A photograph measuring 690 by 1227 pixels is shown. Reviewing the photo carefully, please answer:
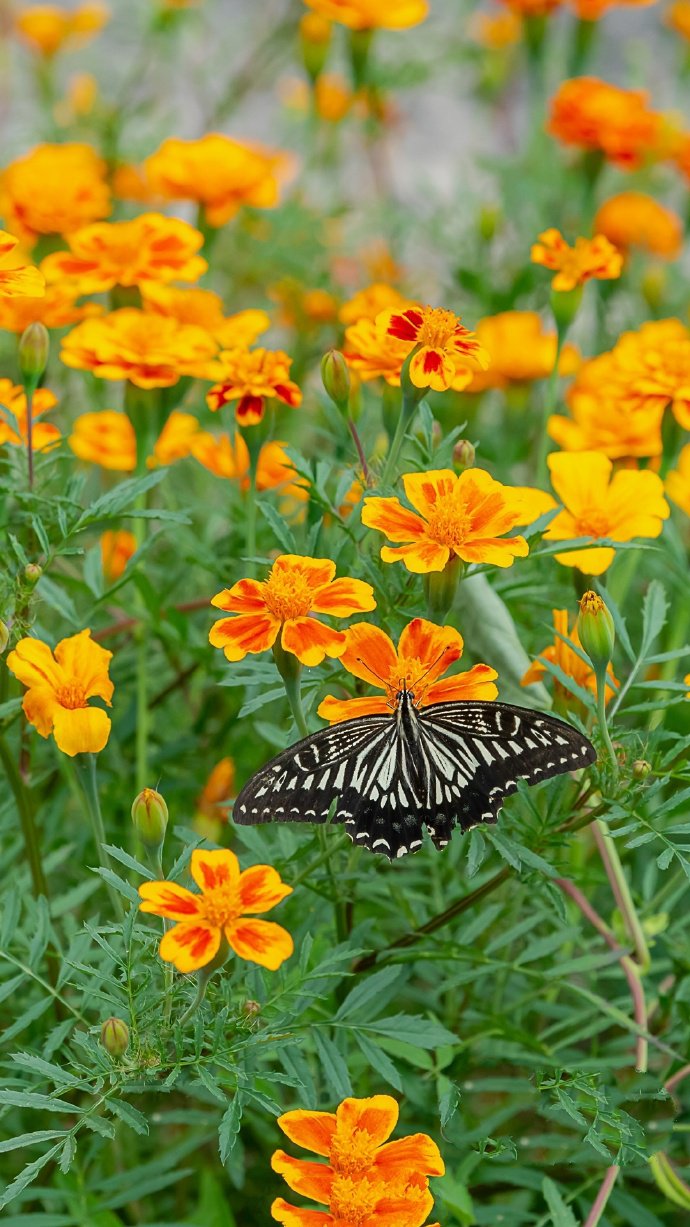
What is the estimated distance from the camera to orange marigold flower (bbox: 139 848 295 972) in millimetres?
644

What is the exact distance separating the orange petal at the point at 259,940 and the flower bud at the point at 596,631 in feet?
0.75

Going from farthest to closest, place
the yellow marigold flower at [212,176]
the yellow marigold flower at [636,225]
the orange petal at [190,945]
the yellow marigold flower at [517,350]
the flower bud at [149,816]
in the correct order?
the yellow marigold flower at [636,225] < the yellow marigold flower at [517,350] < the yellow marigold flower at [212,176] < the flower bud at [149,816] < the orange petal at [190,945]

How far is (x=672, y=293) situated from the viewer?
6.63 ft

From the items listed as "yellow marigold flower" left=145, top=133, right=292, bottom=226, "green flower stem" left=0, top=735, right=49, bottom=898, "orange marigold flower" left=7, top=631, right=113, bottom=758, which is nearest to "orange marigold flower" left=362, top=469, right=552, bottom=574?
"orange marigold flower" left=7, top=631, right=113, bottom=758

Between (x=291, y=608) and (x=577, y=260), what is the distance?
458 mm

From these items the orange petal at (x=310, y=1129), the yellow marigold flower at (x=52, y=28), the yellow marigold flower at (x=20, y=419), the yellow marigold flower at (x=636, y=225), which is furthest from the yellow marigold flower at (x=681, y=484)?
the yellow marigold flower at (x=52, y=28)

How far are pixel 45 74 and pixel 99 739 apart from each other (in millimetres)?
1627

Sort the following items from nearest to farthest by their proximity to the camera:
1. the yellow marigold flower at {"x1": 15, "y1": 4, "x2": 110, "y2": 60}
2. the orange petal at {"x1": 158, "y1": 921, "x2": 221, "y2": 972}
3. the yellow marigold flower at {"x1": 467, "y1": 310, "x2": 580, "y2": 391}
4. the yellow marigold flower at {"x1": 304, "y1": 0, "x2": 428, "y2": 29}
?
the orange petal at {"x1": 158, "y1": 921, "x2": 221, "y2": 972}, the yellow marigold flower at {"x1": 467, "y1": 310, "x2": 580, "y2": 391}, the yellow marigold flower at {"x1": 304, "y1": 0, "x2": 428, "y2": 29}, the yellow marigold flower at {"x1": 15, "y1": 4, "x2": 110, "y2": 60}

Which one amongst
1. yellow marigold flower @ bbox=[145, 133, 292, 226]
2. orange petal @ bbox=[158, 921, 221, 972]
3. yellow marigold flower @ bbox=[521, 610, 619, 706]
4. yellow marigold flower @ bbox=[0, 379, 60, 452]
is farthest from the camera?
yellow marigold flower @ bbox=[145, 133, 292, 226]

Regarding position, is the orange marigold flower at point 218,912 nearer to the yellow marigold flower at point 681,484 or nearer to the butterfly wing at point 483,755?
the butterfly wing at point 483,755

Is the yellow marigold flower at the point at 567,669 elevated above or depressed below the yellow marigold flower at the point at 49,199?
below

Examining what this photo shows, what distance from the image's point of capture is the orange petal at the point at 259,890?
0.66 m

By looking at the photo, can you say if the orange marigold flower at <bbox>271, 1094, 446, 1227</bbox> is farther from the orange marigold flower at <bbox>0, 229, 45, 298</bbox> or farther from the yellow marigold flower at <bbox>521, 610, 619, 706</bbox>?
the orange marigold flower at <bbox>0, 229, 45, 298</bbox>

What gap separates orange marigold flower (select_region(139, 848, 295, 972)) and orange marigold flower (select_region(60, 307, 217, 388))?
1.46ft
